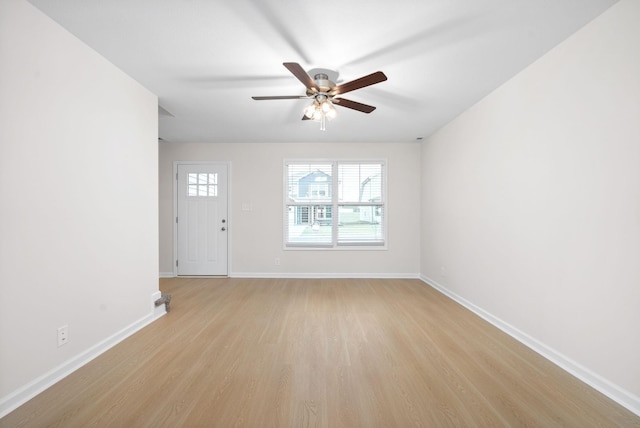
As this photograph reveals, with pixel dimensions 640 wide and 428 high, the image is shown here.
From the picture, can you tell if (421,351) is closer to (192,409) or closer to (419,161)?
(192,409)

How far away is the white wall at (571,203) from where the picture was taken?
1704 mm

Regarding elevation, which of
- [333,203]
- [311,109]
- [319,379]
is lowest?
[319,379]

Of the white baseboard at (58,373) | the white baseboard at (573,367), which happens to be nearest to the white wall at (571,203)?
the white baseboard at (573,367)

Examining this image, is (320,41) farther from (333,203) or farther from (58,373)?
(333,203)

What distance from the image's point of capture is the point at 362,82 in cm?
221

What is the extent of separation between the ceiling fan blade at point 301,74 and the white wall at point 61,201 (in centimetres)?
160

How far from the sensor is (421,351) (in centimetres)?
237

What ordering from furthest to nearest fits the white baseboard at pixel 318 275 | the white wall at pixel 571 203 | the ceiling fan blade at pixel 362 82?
A: 1. the white baseboard at pixel 318 275
2. the ceiling fan blade at pixel 362 82
3. the white wall at pixel 571 203

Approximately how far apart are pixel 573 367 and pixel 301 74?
2.90 metres

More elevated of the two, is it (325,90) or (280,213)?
(325,90)

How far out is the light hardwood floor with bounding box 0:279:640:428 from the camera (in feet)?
5.21

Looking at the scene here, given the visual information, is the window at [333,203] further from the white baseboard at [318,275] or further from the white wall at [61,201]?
the white wall at [61,201]

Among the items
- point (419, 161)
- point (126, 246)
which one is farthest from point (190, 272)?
point (419, 161)

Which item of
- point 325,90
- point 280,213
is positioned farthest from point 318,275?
point 325,90
